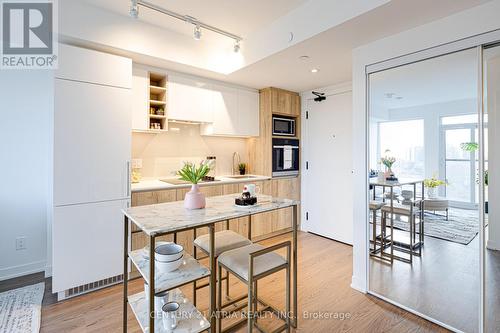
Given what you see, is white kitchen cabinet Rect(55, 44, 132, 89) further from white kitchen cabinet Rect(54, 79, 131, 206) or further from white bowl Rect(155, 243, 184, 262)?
white bowl Rect(155, 243, 184, 262)

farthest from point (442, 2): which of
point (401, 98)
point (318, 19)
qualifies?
point (318, 19)

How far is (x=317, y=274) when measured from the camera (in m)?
2.68

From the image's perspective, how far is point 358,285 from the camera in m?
2.40

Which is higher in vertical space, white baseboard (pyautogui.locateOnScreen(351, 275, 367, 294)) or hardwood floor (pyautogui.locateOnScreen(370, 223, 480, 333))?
hardwood floor (pyautogui.locateOnScreen(370, 223, 480, 333))

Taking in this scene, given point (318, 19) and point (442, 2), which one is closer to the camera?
point (442, 2)

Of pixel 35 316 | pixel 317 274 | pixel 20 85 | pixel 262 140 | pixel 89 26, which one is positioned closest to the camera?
pixel 35 316

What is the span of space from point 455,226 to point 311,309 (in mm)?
1309

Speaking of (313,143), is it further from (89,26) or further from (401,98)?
(89,26)

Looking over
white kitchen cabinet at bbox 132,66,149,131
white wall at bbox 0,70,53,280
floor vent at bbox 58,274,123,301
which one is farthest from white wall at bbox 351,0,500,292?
white wall at bbox 0,70,53,280

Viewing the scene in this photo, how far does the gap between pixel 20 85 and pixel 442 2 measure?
3.76 metres

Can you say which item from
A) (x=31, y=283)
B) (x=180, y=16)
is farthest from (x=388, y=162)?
(x=31, y=283)

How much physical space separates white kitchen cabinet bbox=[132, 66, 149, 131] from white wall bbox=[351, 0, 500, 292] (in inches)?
88.8

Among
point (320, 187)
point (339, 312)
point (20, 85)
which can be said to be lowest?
point (339, 312)

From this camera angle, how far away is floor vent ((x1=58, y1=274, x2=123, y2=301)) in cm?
222
